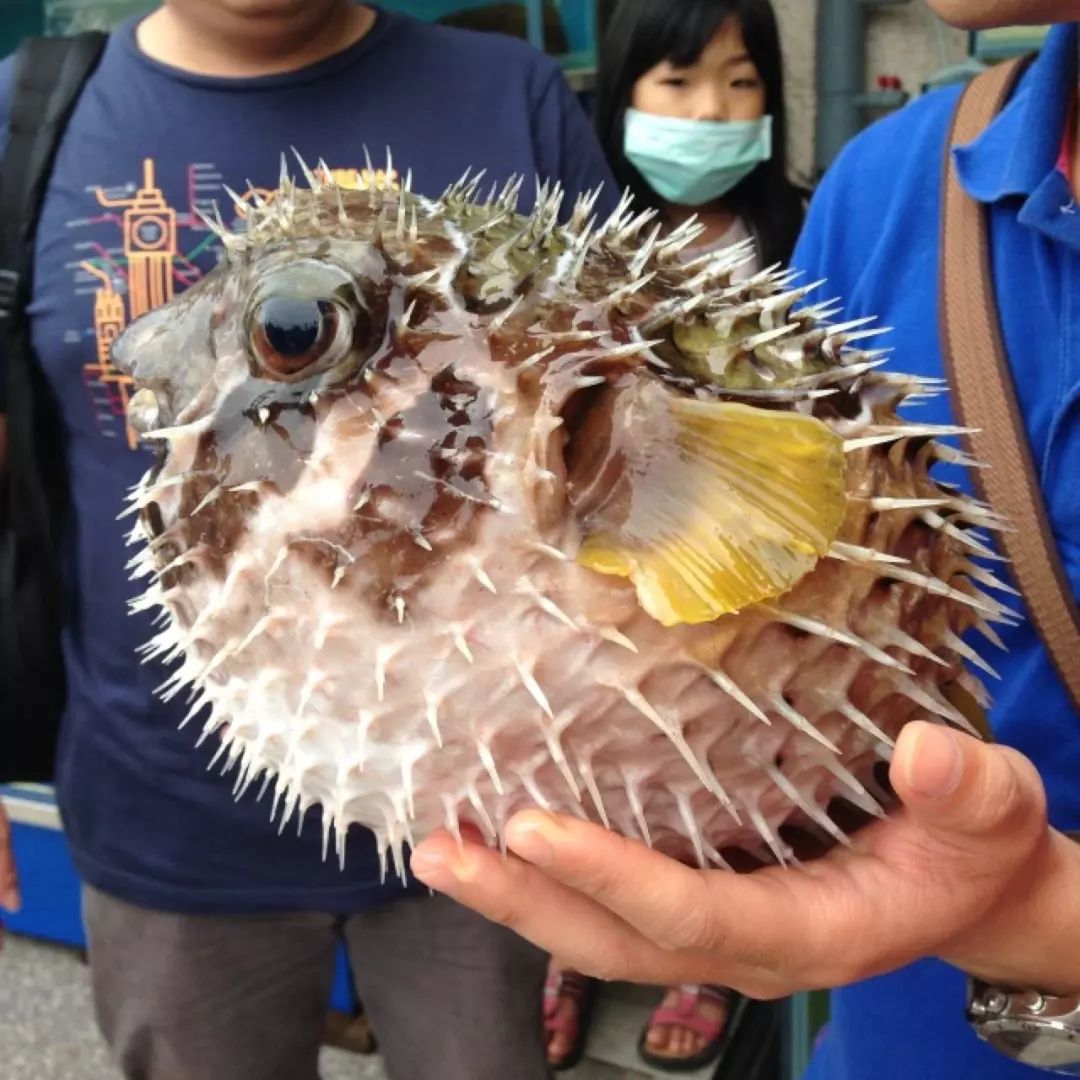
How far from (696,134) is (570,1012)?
1720 mm

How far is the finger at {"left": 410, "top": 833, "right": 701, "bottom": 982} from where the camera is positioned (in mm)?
602

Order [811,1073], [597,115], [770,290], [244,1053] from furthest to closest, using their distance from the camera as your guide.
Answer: [597,115] < [244,1053] < [811,1073] < [770,290]

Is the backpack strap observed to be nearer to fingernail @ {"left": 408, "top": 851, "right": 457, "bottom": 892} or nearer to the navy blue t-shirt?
the navy blue t-shirt

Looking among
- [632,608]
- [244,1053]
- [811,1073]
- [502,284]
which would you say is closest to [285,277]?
[502,284]

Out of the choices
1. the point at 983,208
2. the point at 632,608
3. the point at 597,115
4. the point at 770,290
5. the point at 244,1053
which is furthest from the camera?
the point at 597,115

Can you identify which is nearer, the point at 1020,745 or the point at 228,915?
the point at 1020,745

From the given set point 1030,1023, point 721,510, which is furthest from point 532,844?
point 1030,1023

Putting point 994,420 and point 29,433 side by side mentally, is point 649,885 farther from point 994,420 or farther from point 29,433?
point 29,433

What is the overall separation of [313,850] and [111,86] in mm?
941

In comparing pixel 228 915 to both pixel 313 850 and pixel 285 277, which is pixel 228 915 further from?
pixel 285 277

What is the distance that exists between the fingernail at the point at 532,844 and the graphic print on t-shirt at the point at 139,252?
84 cm

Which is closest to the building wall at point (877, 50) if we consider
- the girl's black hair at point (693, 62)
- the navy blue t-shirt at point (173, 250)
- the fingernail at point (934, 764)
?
the girl's black hair at point (693, 62)

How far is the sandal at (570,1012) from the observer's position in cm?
216

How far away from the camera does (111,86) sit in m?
1.27
